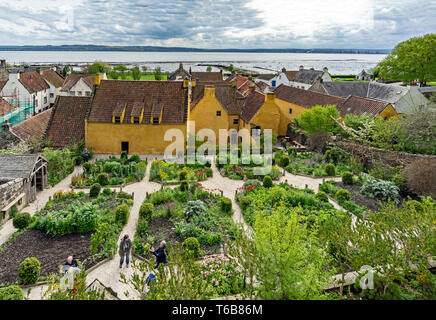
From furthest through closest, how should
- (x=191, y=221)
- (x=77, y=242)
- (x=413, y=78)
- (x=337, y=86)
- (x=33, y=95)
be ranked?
(x=413, y=78) → (x=337, y=86) → (x=33, y=95) → (x=191, y=221) → (x=77, y=242)

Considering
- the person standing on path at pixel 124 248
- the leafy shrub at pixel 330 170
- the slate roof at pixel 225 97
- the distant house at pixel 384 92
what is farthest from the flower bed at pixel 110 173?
the distant house at pixel 384 92

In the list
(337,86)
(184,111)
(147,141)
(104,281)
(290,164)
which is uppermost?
(337,86)

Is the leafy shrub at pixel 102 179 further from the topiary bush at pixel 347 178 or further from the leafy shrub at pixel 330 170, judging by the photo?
the topiary bush at pixel 347 178

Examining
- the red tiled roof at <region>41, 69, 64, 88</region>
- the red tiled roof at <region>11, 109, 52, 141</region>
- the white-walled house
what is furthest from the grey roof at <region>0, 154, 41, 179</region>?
the red tiled roof at <region>41, 69, 64, 88</region>

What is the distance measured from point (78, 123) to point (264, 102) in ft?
68.3

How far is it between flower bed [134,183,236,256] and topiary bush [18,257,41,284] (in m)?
4.19

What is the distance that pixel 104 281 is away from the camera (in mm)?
12484

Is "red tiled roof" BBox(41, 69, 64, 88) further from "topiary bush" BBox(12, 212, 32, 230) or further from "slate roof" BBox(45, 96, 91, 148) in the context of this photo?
"topiary bush" BBox(12, 212, 32, 230)

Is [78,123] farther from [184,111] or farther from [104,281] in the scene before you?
[104,281]

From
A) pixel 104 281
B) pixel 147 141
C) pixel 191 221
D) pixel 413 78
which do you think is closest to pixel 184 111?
pixel 147 141

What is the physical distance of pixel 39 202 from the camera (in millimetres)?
19969

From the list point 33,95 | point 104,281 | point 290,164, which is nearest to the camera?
point 104,281

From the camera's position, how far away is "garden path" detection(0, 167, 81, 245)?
16.1 m

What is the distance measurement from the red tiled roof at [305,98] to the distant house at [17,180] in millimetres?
31415
